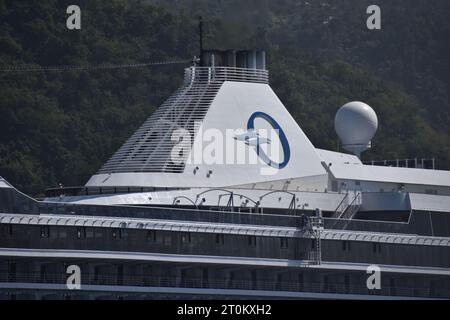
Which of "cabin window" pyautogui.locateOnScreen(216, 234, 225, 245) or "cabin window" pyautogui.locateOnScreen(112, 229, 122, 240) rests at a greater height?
"cabin window" pyautogui.locateOnScreen(112, 229, 122, 240)

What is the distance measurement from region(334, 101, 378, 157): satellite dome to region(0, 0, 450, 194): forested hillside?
3539cm

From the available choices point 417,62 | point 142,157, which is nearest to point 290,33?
point 417,62

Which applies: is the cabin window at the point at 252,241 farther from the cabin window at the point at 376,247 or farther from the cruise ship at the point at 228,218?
the cabin window at the point at 376,247

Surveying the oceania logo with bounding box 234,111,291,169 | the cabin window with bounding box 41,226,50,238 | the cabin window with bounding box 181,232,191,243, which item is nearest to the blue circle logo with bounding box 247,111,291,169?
the oceania logo with bounding box 234,111,291,169

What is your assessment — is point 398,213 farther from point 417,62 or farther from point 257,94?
point 417,62

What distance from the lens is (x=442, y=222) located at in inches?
3054

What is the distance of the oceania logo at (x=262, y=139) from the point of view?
2901 inches

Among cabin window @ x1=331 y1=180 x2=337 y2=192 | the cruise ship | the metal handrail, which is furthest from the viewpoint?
cabin window @ x1=331 y1=180 x2=337 y2=192

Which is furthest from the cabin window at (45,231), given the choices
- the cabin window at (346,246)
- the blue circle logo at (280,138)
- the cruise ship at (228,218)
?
the cabin window at (346,246)

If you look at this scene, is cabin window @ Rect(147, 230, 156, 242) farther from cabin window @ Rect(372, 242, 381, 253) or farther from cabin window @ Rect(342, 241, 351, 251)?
cabin window @ Rect(372, 242, 381, 253)

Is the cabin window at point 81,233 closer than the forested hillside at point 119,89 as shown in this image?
Yes

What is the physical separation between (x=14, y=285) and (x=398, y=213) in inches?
832

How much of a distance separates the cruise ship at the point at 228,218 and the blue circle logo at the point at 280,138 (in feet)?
0.21

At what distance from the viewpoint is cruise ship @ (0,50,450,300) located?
2504 inches
